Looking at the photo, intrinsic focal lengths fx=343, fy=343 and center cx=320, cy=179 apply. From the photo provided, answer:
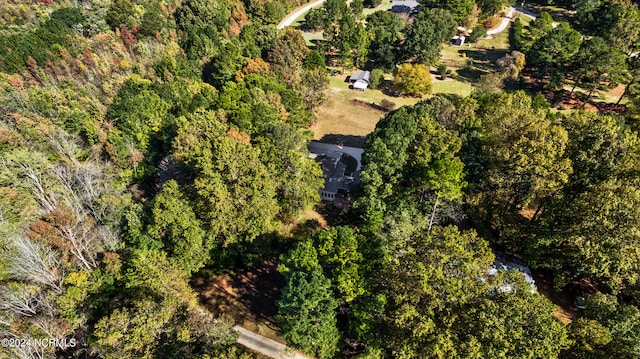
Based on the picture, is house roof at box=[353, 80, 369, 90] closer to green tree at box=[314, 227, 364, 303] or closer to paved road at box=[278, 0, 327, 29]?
paved road at box=[278, 0, 327, 29]

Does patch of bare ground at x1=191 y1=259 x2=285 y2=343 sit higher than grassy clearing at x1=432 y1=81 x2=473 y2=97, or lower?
lower

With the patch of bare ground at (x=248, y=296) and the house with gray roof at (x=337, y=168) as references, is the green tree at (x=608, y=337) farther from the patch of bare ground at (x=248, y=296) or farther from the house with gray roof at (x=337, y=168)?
the house with gray roof at (x=337, y=168)

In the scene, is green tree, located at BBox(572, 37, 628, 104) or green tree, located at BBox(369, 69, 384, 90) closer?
green tree, located at BBox(572, 37, 628, 104)

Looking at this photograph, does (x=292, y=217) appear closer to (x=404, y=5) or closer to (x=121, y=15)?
(x=121, y=15)

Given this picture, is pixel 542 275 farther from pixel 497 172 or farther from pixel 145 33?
pixel 145 33

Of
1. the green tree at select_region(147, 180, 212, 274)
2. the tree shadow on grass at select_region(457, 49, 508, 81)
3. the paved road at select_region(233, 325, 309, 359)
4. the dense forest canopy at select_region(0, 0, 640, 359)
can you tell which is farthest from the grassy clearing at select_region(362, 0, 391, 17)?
the paved road at select_region(233, 325, 309, 359)

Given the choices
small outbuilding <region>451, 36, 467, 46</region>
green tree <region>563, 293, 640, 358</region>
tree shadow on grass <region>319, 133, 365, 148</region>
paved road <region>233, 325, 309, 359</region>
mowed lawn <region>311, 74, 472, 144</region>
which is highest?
small outbuilding <region>451, 36, 467, 46</region>


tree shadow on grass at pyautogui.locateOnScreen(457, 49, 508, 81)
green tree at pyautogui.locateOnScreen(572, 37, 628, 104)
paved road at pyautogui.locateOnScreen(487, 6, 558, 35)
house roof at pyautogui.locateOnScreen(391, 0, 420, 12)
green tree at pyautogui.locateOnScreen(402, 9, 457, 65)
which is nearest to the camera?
green tree at pyautogui.locateOnScreen(572, 37, 628, 104)

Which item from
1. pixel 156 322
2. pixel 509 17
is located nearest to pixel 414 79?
pixel 509 17
